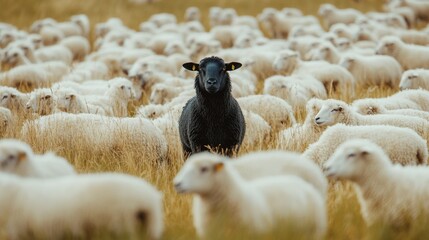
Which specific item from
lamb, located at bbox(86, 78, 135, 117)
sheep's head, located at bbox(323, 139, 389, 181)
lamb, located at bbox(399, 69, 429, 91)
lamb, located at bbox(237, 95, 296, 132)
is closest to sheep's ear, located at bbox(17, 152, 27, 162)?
sheep's head, located at bbox(323, 139, 389, 181)

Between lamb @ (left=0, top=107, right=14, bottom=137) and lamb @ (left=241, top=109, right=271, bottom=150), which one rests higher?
lamb @ (left=0, top=107, right=14, bottom=137)

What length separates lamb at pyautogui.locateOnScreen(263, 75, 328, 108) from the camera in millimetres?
9625

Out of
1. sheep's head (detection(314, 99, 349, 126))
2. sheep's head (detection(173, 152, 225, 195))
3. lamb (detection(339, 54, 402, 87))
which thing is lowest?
lamb (detection(339, 54, 402, 87))

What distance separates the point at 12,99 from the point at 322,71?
17.1 ft

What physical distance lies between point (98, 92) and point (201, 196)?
6.61 m

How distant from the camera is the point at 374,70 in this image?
11.8m

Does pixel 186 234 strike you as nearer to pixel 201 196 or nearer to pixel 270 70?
pixel 201 196

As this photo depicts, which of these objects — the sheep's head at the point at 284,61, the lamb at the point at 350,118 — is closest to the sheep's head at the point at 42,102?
the lamb at the point at 350,118

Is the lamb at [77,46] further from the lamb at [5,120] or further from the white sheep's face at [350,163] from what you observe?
the white sheep's face at [350,163]

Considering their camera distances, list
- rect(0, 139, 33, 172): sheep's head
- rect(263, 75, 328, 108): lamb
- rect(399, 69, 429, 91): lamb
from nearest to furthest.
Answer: rect(0, 139, 33, 172): sheep's head, rect(263, 75, 328, 108): lamb, rect(399, 69, 429, 91): lamb

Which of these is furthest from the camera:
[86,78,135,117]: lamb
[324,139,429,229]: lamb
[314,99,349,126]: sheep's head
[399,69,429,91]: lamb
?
[399,69,429,91]: lamb

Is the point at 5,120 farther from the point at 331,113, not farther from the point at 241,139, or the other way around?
the point at 331,113

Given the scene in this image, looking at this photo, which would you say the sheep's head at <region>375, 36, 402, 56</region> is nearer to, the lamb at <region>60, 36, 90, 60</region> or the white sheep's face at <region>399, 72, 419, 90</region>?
the white sheep's face at <region>399, 72, 419, 90</region>

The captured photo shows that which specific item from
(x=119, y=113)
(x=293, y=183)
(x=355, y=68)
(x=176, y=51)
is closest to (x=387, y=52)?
(x=355, y=68)
